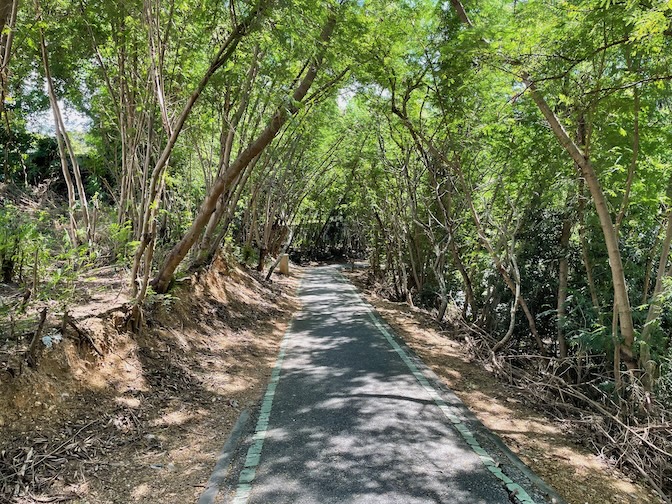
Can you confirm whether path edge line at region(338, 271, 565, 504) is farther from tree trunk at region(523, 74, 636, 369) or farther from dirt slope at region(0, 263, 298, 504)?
dirt slope at region(0, 263, 298, 504)

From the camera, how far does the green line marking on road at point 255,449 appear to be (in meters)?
3.64

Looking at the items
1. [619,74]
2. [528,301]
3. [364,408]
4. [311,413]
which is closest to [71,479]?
[311,413]

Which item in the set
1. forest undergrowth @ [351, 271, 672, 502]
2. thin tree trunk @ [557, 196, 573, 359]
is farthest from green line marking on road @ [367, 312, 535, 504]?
thin tree trunk @ [557, 196, 573, 359]

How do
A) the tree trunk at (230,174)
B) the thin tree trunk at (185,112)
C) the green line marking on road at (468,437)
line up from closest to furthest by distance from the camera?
the green line marking on road at (468,437) → the thin tree trunk at (185,112) → the tree trunk at (230,174)

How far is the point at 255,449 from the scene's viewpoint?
4.43 m

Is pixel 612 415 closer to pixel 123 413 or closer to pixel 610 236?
pixel 610 236

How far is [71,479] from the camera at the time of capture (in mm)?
3629

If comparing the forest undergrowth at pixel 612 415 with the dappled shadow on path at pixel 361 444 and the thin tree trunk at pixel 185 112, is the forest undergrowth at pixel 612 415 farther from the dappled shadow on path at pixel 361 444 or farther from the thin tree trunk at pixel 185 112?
the thin tree trunk at pixel 185 112

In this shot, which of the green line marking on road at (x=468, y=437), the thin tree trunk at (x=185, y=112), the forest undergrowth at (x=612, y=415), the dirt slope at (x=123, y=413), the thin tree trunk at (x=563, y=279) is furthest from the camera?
the thin tree trunk at (x=563, y=279)

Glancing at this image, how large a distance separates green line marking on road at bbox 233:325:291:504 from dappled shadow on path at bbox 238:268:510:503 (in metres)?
0.07

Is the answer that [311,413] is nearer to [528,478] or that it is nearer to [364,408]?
[364,408]

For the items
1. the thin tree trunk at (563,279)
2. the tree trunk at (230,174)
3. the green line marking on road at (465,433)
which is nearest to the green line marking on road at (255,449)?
the green line marking on road at (465,433)

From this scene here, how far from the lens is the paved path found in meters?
3.67

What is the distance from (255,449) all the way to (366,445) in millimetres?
1137
